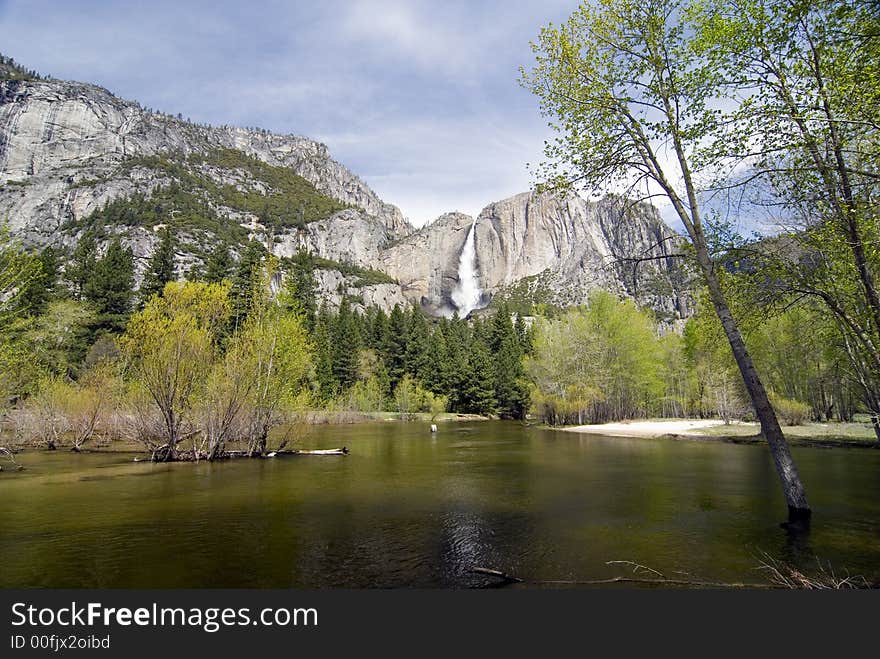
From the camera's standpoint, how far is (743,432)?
108 ft

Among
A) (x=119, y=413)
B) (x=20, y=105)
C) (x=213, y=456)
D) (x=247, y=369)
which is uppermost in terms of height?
(x=20, y=105)

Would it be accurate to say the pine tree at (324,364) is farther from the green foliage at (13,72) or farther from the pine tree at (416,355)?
the green foliage at (13,72)

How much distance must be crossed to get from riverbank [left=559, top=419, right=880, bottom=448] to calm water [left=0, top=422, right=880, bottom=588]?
4218 millimetres

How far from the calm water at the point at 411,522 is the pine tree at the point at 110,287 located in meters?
34.9

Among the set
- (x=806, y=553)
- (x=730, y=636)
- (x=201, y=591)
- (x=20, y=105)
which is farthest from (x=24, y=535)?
(x=20, y=105)

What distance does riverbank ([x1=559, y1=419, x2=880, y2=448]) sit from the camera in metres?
26.2

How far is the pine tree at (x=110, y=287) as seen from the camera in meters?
51.0

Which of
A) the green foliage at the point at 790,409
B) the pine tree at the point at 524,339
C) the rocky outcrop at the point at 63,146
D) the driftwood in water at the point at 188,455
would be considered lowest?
the driftwood in water at the point at 188,455

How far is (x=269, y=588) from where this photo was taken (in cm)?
750

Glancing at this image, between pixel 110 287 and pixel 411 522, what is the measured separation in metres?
53.3

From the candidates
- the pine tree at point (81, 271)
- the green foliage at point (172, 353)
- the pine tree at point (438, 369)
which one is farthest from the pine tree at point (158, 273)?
the pine tree at point (438, 369)

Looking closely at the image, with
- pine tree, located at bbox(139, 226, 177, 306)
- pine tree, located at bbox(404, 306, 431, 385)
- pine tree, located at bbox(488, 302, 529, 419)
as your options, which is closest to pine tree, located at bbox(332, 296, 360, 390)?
pine tree, located at bbox(404, 306, 431, 385)

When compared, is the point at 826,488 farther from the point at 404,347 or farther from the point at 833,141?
the point at 404,347

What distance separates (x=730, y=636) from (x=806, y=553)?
5183mm
